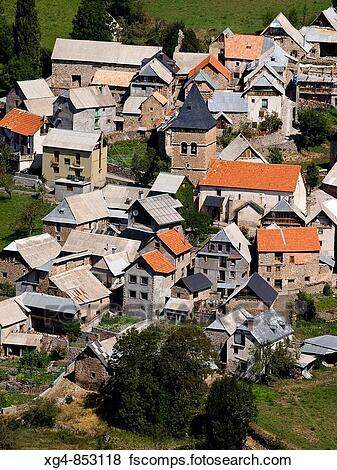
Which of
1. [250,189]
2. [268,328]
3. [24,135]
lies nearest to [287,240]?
[250,189]

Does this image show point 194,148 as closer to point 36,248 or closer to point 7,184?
point 7,184

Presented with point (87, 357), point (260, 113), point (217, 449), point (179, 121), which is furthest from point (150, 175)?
point (217, 449)

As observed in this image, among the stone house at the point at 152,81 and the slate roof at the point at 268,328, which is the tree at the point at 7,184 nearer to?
the stone house at the point at 152,81

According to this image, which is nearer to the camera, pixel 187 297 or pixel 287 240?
pixel 187 297

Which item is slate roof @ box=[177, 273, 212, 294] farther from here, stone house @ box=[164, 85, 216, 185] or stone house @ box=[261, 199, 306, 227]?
stone house @ box=[164, 85, 216, 185]

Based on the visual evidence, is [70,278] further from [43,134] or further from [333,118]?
[333,118]

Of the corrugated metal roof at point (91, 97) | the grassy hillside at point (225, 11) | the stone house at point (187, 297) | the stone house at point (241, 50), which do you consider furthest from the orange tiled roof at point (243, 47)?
the stone house at point (187, 297)
